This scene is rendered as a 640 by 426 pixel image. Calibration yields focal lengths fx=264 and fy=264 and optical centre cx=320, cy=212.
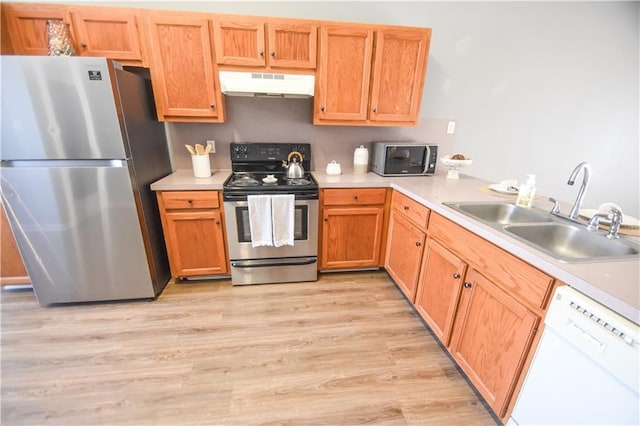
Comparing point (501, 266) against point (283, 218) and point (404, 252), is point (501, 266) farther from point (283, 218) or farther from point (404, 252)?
point (283, 218)

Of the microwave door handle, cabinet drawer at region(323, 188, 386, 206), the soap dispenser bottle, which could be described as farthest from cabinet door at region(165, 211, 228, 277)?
the soap dispenser bottle

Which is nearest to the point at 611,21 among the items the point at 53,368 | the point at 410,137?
the point at 410,137

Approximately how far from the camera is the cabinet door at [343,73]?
2.01 meters

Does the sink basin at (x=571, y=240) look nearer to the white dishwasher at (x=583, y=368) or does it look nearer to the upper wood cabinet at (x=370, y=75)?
the white dishwasher at (x=583, y=368)

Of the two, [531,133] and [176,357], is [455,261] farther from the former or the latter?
[531,133]

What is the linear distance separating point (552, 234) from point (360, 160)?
4.88 ft

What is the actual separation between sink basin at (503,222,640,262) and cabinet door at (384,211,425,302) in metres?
0.57

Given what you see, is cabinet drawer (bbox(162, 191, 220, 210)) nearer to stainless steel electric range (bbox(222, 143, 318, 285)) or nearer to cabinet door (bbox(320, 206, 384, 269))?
stainless steel electric range (bbox(222, 143, 318, 285))

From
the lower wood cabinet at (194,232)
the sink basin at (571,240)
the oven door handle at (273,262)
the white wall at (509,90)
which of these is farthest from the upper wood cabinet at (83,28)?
the sink basin at (571,240)

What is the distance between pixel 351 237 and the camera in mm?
2312

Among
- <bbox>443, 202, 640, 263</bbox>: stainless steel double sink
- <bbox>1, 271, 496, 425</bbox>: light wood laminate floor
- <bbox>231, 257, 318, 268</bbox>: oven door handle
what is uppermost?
<bbox>443, 202, 640, 263</bbox>: stainless steel double sink

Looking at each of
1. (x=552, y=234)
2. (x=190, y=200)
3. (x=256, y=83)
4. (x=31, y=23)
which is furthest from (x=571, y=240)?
(x=31, y=23)

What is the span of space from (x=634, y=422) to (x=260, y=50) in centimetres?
254

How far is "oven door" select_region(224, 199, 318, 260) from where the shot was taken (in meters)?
2.05
